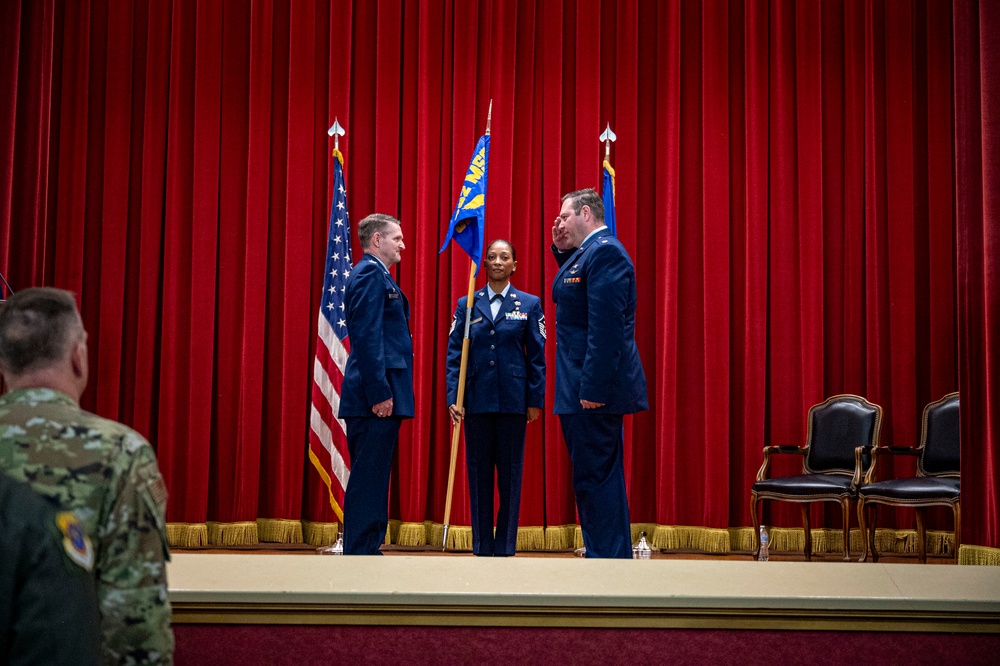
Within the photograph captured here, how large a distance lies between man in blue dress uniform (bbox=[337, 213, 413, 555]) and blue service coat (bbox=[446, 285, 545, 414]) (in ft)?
1.33

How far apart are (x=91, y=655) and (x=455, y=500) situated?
4518mm

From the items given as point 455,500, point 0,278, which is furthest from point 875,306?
point 0,278

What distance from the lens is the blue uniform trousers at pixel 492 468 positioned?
14.1ft

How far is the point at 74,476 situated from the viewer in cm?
129

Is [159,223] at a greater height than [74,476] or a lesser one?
greater

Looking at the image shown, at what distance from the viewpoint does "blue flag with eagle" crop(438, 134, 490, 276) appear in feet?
15.3

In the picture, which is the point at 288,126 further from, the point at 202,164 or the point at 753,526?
the point at 753,526

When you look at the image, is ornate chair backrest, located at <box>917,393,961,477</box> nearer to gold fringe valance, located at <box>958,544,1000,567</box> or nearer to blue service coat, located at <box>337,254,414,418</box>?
gold fringe valance, located at <box>958,544,1000,567</box>

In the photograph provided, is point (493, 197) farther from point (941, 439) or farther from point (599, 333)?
point (941, 439)

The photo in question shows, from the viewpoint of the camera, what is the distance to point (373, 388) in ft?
12.6

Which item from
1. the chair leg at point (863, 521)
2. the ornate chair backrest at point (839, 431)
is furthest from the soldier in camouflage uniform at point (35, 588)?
the ornate chair backrest at point (839, 431)

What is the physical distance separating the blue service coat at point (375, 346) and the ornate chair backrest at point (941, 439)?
8.84ft

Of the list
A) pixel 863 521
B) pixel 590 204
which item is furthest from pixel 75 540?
pixel 863 521

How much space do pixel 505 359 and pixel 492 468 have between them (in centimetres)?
49
